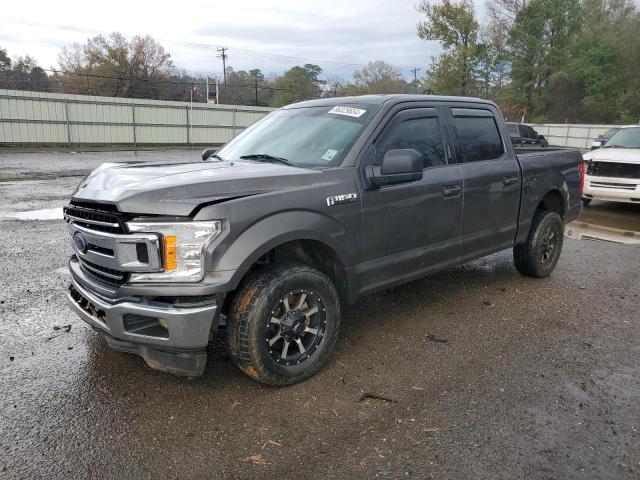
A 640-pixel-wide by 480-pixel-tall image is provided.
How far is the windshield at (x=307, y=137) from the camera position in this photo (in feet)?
12.4

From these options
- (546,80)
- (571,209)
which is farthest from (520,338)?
(546,80)

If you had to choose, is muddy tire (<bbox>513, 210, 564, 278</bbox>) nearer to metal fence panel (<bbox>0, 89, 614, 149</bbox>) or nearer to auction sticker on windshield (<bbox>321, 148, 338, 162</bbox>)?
auction sticker on windshield (<bbox>321, 148, 338, 162</bbox>)

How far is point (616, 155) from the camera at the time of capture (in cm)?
1027

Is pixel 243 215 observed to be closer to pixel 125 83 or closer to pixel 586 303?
pixel 586 303

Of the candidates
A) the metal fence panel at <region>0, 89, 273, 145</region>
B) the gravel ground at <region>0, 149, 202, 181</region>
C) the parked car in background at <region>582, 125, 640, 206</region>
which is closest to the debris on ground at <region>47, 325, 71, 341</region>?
the gravel ground at <region>0, 149, 202, 181</region>

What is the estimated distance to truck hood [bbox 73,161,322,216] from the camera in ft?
9.21

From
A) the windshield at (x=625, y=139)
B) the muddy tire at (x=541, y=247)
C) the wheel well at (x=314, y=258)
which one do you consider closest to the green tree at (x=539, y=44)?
the windshield at (x=625, y=139)

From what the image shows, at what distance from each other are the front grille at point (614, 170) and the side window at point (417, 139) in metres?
7.60

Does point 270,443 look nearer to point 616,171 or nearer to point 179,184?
point 179,184

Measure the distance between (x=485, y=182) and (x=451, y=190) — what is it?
550 millimetres

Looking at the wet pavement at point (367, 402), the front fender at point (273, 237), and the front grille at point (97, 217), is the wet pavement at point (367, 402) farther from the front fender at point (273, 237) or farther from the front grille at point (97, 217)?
the front grille at point (97, 217)

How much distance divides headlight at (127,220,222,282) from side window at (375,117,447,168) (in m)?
1.51

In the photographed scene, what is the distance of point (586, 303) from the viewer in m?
5.04

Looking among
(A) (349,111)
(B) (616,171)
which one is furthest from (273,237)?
(B) (616,171)
